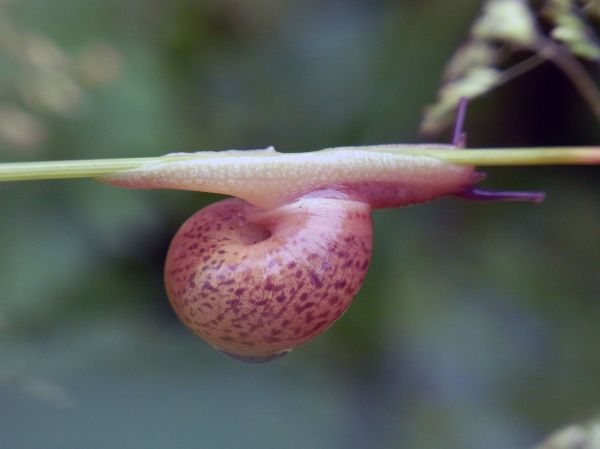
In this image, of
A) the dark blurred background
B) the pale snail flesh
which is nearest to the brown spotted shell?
the pale snail flesh

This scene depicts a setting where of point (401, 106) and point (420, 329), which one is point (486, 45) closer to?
point (401, 106)

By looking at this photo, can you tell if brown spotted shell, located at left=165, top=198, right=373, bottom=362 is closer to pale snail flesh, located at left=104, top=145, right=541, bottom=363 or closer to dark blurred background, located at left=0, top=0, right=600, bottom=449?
pale snail flesh, located at left=104, top=145, right=541, bottom=363

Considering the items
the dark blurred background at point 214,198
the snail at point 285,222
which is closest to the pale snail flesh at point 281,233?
the snail at point 285,222

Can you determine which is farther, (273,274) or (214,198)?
(214,198)

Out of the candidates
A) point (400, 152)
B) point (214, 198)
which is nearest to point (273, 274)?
point (400, 152)

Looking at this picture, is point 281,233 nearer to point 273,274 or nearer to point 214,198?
point 273,274

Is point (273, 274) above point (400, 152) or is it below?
below
